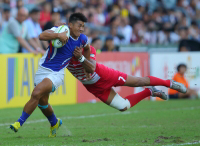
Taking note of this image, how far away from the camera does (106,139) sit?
6707 mm

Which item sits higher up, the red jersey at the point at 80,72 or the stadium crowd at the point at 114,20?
the stadium crowd at the point at 114,20

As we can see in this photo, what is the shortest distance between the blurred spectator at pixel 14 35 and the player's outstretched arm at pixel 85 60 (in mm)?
4778

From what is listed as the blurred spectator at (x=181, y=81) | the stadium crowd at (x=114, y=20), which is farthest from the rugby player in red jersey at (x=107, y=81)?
the blurred spectator at (x=181, y=81)

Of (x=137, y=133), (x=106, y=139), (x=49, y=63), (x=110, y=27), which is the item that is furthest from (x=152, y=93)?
(x=110, y=27)

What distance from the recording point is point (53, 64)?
702 cm

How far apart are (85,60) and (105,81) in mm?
679

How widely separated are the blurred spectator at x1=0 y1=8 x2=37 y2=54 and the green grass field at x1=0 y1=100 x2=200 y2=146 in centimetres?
194

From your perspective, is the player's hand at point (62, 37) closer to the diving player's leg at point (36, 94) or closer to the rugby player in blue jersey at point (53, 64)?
the rugby player in blue jersey at point (53, 64)

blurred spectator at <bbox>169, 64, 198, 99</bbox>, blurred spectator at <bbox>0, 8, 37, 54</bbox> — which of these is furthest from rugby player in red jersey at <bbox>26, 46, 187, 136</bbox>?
blurred spectator at <bbox>169, 64, 198, 99</bbox>

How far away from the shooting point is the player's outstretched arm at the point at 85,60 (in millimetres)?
7082

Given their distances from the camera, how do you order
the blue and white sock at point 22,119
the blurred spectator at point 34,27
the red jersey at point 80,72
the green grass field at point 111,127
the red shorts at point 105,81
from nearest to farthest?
the green grass field at point 111,127 < the blue and white sock at point 22,119 < the red jersey at point 80,72 < the red shorts at point 105,81 < the blurred spectator at point 34,27

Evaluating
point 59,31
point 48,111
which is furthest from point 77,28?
point 48,111

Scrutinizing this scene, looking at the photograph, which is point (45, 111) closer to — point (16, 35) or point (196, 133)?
point (196, 133)

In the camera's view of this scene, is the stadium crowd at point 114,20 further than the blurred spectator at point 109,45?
No
